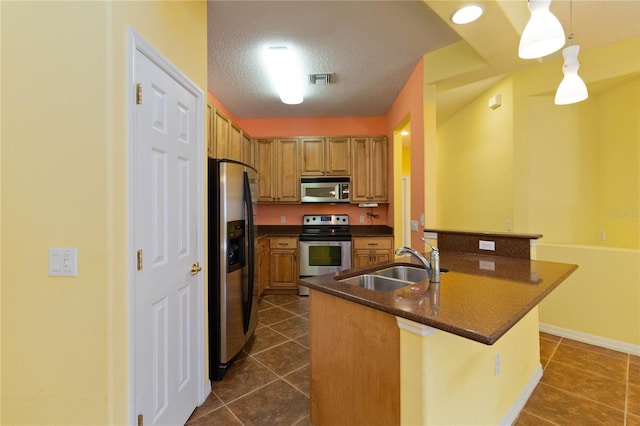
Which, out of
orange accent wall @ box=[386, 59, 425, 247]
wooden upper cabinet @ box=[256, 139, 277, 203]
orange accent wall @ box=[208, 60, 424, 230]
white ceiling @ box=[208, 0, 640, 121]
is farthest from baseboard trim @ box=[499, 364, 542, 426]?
wooden upper cabinet @ box=[256, 139, 277, 203]

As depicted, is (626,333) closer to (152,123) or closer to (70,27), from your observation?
(152,123)

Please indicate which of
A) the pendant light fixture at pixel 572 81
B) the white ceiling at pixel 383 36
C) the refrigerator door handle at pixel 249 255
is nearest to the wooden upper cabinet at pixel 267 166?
the white ceiling at pixel 383 36

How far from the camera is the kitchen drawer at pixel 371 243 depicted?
404 centimetres

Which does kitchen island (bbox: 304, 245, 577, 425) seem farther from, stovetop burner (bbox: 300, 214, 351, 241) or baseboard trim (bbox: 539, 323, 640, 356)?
stovetop burner (bbox: 300, 214, 351, 241)

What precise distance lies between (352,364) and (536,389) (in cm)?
155

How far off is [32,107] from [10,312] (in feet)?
2.65

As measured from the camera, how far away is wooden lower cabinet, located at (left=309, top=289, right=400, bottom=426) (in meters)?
1.20

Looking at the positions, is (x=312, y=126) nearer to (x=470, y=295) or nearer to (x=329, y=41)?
(x=329, y=41)

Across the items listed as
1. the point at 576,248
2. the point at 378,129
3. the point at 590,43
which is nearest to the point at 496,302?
the point at 576,248

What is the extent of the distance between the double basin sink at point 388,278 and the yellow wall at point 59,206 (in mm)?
1189

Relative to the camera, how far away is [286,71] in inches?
111

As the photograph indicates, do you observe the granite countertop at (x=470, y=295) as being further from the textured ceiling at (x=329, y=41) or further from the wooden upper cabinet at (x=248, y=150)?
the wooden upper cabinet at (x=248, y=150)

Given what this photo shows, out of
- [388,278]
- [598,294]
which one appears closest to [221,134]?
[388,278]

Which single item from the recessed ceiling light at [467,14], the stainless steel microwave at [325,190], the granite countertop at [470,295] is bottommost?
the granite countertop at [470,295]
